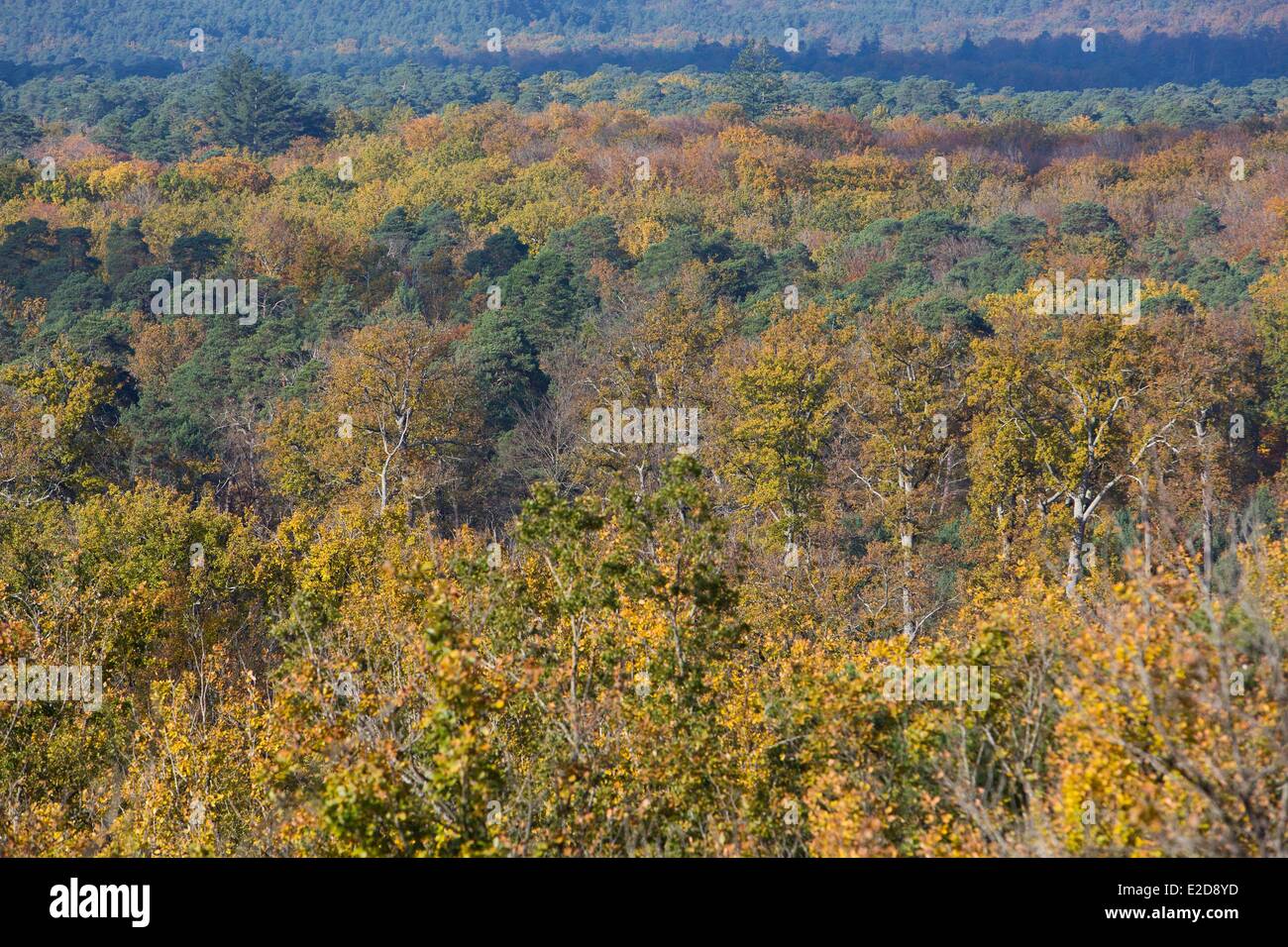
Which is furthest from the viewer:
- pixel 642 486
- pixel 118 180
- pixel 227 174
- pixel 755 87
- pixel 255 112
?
pixel 755 87

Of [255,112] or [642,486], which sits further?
[255,112]

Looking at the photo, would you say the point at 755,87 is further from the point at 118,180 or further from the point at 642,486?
the point at 642,486

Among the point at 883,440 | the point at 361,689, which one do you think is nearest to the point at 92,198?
the point at 883,440

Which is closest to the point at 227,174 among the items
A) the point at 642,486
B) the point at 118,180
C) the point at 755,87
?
the point at 118,180

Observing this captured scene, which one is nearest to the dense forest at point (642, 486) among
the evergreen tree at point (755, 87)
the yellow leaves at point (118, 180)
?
the yellow leaves at point (118, 180)

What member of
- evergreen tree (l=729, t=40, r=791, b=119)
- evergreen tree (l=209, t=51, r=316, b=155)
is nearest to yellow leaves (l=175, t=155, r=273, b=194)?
evergreen tree (l=209, t=51, r=316, b=155)

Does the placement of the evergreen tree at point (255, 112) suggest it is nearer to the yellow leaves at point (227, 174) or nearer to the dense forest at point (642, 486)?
the dense forest at point (642, 486)

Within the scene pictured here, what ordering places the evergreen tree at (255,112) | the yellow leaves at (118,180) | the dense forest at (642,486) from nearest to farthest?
the dense forest at (642,486)
the yellow leaves at (118,180)
the evergreen tree at (255,112)

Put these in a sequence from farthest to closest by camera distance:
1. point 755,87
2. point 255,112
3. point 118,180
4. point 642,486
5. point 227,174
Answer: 1. point 755,87
2. point 255,112
3. point 227,174
4. point 118,180
5. point 642,486
